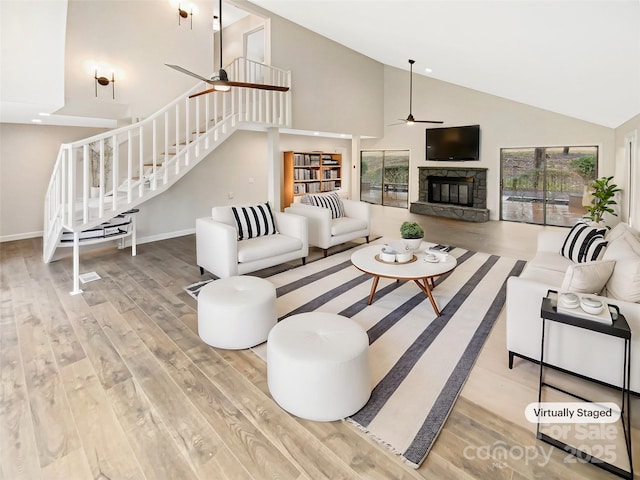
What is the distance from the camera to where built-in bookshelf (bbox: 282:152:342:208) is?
355 inches

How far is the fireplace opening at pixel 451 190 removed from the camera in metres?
8.95

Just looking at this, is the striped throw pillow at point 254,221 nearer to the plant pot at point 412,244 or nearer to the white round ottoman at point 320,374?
the plant pot at point 412,244

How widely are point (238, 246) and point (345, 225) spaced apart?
189 centimetres

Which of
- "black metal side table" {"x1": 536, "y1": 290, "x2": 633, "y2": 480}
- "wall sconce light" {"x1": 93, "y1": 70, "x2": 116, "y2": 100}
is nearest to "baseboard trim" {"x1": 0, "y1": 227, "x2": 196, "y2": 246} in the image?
"wall sconce light" {"x1": 93, "y1": 70, "x2": 116, "y2": 100}

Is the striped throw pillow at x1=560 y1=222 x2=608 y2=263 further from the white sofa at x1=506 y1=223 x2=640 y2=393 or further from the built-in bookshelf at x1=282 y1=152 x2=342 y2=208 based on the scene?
the built-in bookshelf at x1=282 y1=152 x2=342 y2=208

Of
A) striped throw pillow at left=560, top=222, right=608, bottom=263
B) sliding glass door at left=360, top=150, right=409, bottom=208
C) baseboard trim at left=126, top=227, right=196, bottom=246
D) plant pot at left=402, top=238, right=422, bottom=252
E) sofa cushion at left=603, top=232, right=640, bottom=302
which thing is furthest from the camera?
sliding glass door at left=360, top=150, right=409, bottom=208

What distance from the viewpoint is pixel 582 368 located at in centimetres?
218

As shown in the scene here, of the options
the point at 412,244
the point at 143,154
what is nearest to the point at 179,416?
the point at 412,244

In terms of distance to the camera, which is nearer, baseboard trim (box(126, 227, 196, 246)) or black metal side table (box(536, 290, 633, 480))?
black metal side table (box(536, 290, 633, 480))

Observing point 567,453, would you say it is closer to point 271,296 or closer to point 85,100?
point 271,296

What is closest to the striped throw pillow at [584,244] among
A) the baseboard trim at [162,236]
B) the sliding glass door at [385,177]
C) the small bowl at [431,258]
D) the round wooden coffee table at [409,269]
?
the round wooden coffee table at [409,269]

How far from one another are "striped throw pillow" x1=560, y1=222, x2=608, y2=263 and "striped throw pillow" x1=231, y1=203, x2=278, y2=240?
3.48 metres

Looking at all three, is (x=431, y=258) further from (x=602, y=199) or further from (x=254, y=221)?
(x=602, y=199)

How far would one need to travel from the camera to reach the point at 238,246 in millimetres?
4355
